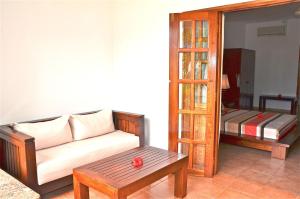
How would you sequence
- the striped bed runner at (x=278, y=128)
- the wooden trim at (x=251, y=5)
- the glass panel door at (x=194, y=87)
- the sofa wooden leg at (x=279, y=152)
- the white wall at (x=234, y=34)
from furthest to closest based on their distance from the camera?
the white wall at (x=234, y=34) < the striped bed runner at (x=278, y=128) < the sofa wooden leg at (x=279, y=152) < the glass panel door at (x=194, y=87) < the wooden trim at (x=251, y=5)

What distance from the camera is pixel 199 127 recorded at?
127 inches

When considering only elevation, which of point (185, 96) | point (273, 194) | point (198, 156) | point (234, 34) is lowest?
point (273, 194)

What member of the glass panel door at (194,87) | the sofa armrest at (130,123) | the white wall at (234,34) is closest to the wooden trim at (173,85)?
the glass panel door at (194,87)

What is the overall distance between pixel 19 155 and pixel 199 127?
1.99m

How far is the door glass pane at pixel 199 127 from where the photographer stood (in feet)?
10.5

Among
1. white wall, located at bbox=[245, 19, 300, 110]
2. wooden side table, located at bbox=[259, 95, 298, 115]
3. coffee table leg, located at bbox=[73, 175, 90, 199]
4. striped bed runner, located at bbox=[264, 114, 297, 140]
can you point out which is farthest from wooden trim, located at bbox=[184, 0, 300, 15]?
white wall, located at bbox=[245, 19, 300, 110]

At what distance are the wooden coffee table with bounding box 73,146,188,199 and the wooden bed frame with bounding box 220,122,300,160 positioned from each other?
176 centimetres

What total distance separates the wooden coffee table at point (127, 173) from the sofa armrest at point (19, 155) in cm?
48

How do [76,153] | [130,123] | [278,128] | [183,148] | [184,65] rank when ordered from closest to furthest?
Answer: [76,153], [184,65], [183,148], [130,123], [278,128]

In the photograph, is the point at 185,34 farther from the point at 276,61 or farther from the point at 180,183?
the point at 276,61

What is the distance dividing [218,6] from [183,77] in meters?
0.88

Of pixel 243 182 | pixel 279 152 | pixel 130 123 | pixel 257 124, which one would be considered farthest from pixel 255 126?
pixel 130 123

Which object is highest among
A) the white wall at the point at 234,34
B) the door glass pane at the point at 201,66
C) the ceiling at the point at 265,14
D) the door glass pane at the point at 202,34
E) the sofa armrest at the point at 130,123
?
the ceiling at the point at 265,14

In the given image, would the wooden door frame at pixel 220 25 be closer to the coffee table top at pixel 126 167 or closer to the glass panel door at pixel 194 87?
the glass panel door at pixel 194 87
